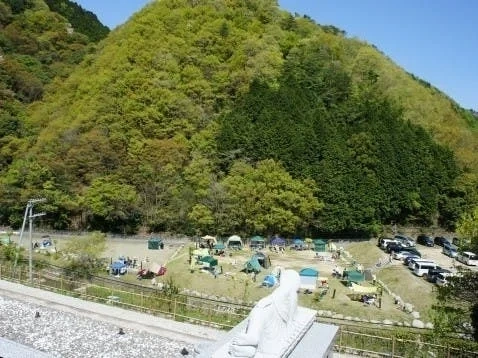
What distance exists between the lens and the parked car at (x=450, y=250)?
37281 mm

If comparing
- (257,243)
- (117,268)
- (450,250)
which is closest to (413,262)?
(450,250)

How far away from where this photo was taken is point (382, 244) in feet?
132

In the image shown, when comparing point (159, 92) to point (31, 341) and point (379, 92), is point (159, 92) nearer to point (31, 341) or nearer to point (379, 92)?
point (379, 92)

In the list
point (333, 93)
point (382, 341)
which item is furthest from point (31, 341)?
point (333, 93)

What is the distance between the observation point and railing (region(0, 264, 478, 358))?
46.0ft

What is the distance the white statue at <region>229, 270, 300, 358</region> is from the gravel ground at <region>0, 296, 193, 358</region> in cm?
418

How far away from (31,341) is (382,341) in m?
9.75

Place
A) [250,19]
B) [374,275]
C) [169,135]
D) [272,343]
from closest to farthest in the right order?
[272,343], [374,275], [169,135], [250,19]

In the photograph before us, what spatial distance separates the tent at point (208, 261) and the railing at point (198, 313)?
7.27 metres

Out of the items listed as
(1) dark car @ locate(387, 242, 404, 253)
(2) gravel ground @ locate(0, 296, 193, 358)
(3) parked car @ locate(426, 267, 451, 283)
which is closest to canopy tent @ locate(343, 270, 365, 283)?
(3) parked car @ locate(426, 267, 451, 283)

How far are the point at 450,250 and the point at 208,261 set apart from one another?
18730mm

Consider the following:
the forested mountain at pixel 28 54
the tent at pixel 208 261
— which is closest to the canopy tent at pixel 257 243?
the tent at pixel 208 261

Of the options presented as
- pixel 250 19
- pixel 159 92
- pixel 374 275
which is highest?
pixel 250 19

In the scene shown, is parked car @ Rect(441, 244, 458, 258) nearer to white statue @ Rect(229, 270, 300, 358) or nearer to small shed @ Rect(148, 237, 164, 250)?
small shed @ Rect(148, 237, 164, 250)
